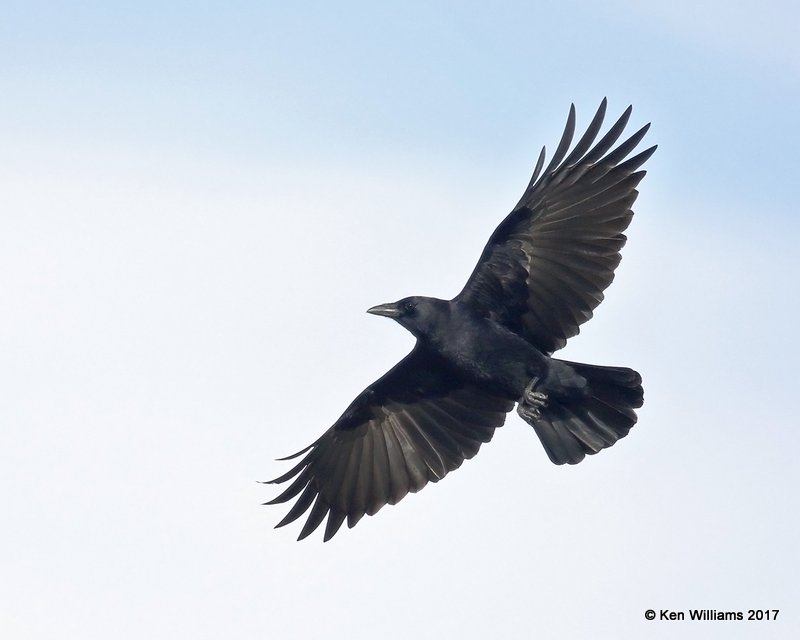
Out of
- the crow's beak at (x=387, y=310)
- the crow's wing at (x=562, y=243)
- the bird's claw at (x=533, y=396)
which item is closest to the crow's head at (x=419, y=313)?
the crow's beak at (x=387, y=310)

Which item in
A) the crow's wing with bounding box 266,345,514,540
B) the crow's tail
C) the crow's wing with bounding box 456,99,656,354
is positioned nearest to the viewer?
the crow's wing with bounding box 456,99,656,354

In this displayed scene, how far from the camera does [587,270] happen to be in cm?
1603

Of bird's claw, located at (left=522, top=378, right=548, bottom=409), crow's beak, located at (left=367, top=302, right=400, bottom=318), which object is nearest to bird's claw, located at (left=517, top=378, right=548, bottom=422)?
bird's claw, located at (left=522, top=378, right=548, bottom=409)

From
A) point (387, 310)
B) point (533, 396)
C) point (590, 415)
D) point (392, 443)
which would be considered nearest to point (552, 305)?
point (533, 396)

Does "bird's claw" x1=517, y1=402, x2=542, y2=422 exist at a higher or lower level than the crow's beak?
lower

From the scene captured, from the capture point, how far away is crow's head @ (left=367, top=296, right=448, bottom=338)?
16.4 m

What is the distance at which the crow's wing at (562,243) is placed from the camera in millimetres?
16016

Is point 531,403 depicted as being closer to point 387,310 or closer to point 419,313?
point 419,313

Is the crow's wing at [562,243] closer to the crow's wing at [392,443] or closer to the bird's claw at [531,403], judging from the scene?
the bird's claw at [531,403]

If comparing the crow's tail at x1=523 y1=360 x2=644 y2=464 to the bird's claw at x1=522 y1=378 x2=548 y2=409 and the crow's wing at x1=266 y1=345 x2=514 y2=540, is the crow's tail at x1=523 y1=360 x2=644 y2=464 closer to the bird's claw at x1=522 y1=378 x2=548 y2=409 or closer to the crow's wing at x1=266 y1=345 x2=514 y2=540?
the bird's claw at x1=522 y1=378 x2=548 y2=409

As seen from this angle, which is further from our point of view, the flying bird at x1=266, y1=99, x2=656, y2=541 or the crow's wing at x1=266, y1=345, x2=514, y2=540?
the crow's wing at x1=266, y1=345, x2=514, y2=540

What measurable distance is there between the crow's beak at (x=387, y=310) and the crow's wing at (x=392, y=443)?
2.60 feet

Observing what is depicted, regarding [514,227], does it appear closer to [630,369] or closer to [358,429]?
[630,369]

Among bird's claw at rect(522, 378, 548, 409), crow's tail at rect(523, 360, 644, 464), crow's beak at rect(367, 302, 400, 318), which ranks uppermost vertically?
crow's beak at rect(367, 302, 400, 318)
